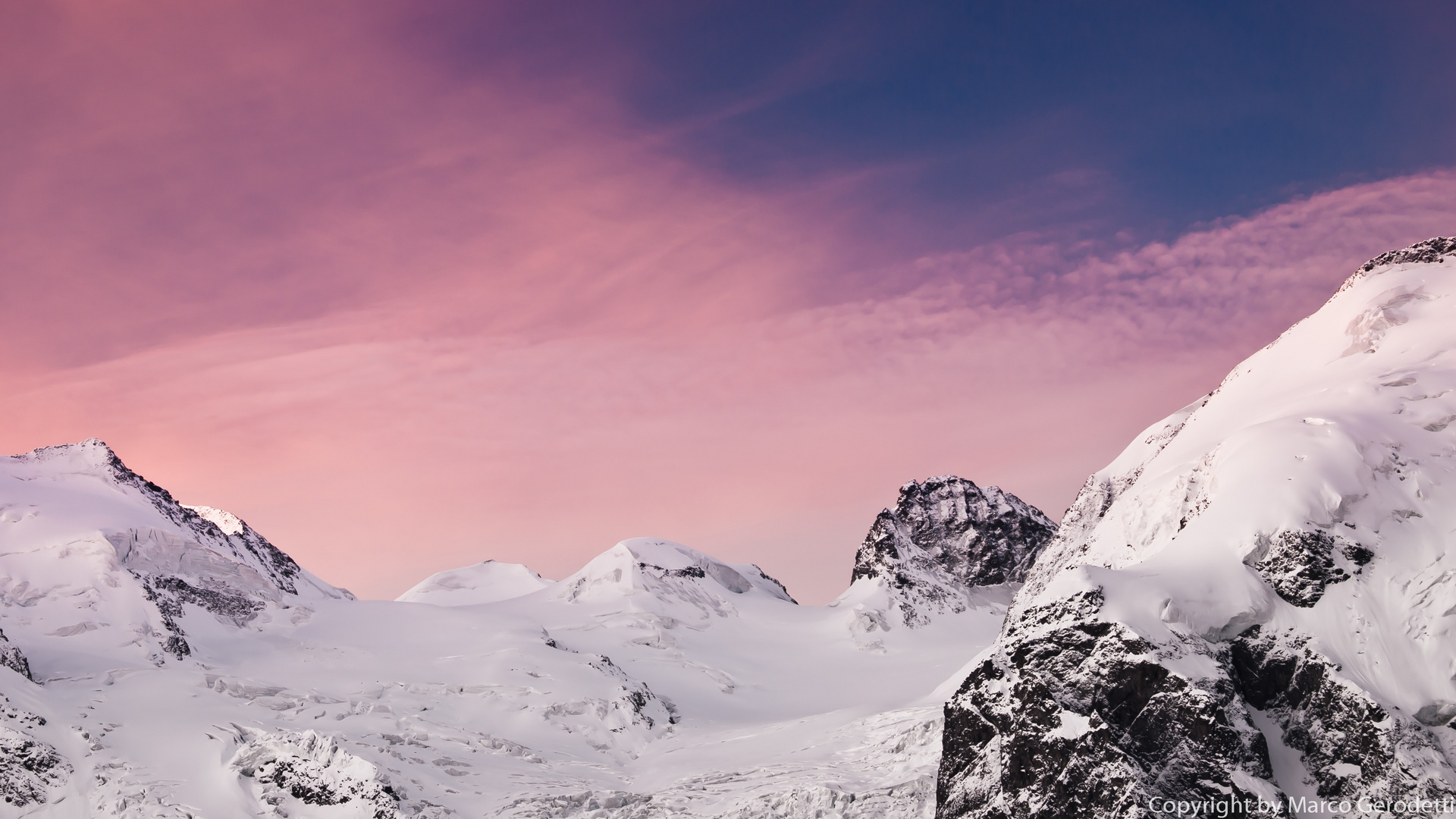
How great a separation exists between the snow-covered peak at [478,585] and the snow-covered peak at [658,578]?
1220cm

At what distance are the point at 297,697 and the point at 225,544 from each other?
3392 cm

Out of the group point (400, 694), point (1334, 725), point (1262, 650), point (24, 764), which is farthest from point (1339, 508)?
point (24, 764)

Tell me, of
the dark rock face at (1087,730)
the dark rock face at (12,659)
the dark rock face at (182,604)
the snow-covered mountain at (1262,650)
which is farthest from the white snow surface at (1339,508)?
the dark rock face at (182,604)

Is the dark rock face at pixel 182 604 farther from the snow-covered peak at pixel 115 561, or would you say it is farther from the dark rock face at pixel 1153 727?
the dark rock face at pixel 1153 727

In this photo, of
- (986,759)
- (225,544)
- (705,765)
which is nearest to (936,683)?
(705,765)

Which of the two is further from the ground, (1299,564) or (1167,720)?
(1299,564)

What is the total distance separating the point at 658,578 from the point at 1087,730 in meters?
93.0

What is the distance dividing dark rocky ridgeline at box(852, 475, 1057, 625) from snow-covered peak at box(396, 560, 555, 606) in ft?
159

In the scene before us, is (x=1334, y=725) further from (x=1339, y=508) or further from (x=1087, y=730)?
(x=1339, y=508)

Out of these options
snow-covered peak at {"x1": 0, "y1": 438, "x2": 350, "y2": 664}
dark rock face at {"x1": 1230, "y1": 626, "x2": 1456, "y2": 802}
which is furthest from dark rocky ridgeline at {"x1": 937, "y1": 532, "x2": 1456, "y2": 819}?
snow-covered peak at {"x1": 0, "y1": 438, "x2": 350, "y2": 664}

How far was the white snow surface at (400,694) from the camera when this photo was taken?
61.3 meters

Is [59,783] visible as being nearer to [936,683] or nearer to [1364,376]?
[936,683]

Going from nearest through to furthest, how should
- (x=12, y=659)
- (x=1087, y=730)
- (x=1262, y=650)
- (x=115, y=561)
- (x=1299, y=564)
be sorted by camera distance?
(x=1087, y=730)
(x=1262, y=650)
(x=1299, y=564)
(x=12, y=659)
(x=115, y=561)

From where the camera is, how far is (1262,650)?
48.2m
